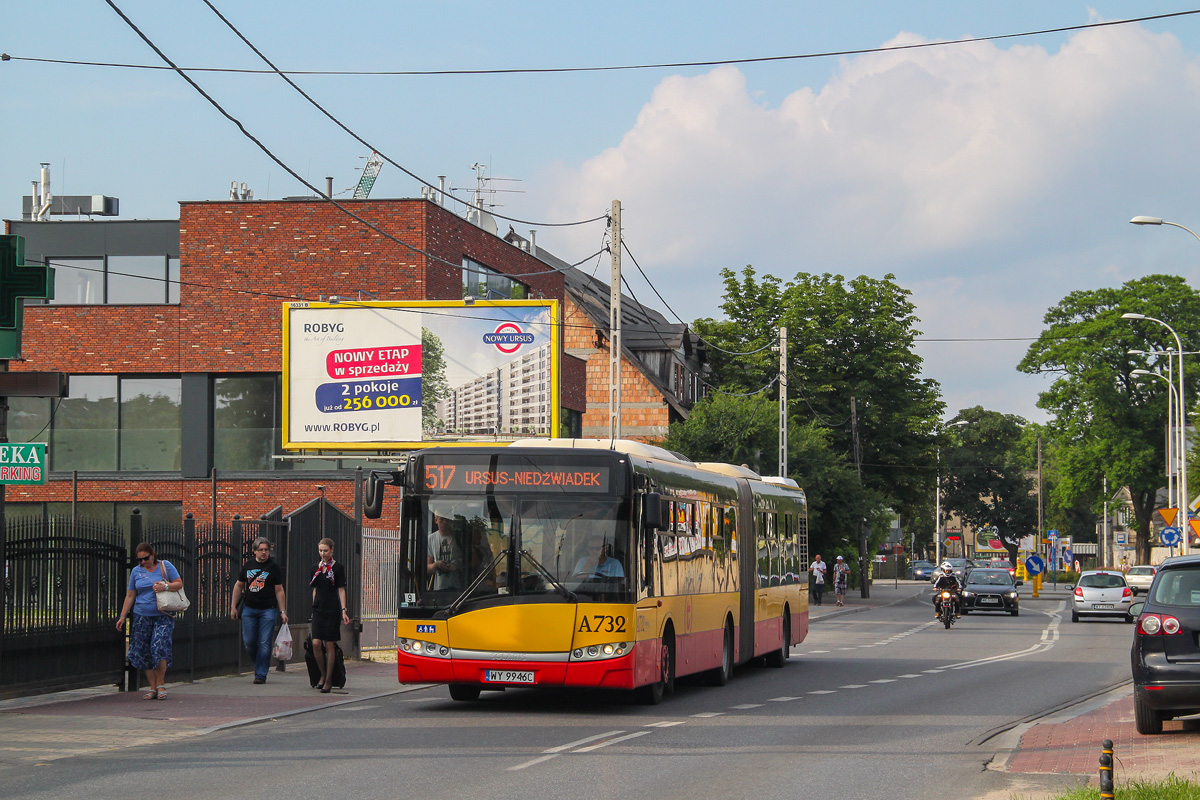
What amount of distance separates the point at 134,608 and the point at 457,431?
1833 cm

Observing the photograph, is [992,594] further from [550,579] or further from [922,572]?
[922,572]

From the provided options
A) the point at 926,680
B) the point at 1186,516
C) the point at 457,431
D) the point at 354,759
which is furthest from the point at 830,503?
the point at 354,759

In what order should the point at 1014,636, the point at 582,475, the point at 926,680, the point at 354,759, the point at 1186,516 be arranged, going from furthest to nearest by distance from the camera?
the point at 1186,516, the point at 1014,636, the point at 926,680, the point at 582,475, the point at 354,759

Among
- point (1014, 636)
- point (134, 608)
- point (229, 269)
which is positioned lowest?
point (1014, 636)

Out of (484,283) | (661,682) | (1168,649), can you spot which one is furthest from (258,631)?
(484,283)

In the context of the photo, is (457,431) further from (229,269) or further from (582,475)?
(582,475)

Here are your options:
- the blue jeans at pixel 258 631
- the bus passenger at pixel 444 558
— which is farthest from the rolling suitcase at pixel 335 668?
the bus passenger at pixel 444 558

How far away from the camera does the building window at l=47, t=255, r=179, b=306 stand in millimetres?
37500

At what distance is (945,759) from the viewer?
11758 millimetres

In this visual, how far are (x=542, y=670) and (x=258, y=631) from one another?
4666 millimetres

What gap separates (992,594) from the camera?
44.9 metres

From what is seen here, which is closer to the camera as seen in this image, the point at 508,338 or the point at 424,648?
the point at 424,648

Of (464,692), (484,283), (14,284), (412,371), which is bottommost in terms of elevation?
(464,692)

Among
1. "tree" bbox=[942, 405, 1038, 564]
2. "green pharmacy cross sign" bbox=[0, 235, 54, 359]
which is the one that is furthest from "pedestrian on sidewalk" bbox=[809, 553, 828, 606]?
"tree" bbox=[942, 405, 1038, 564]
